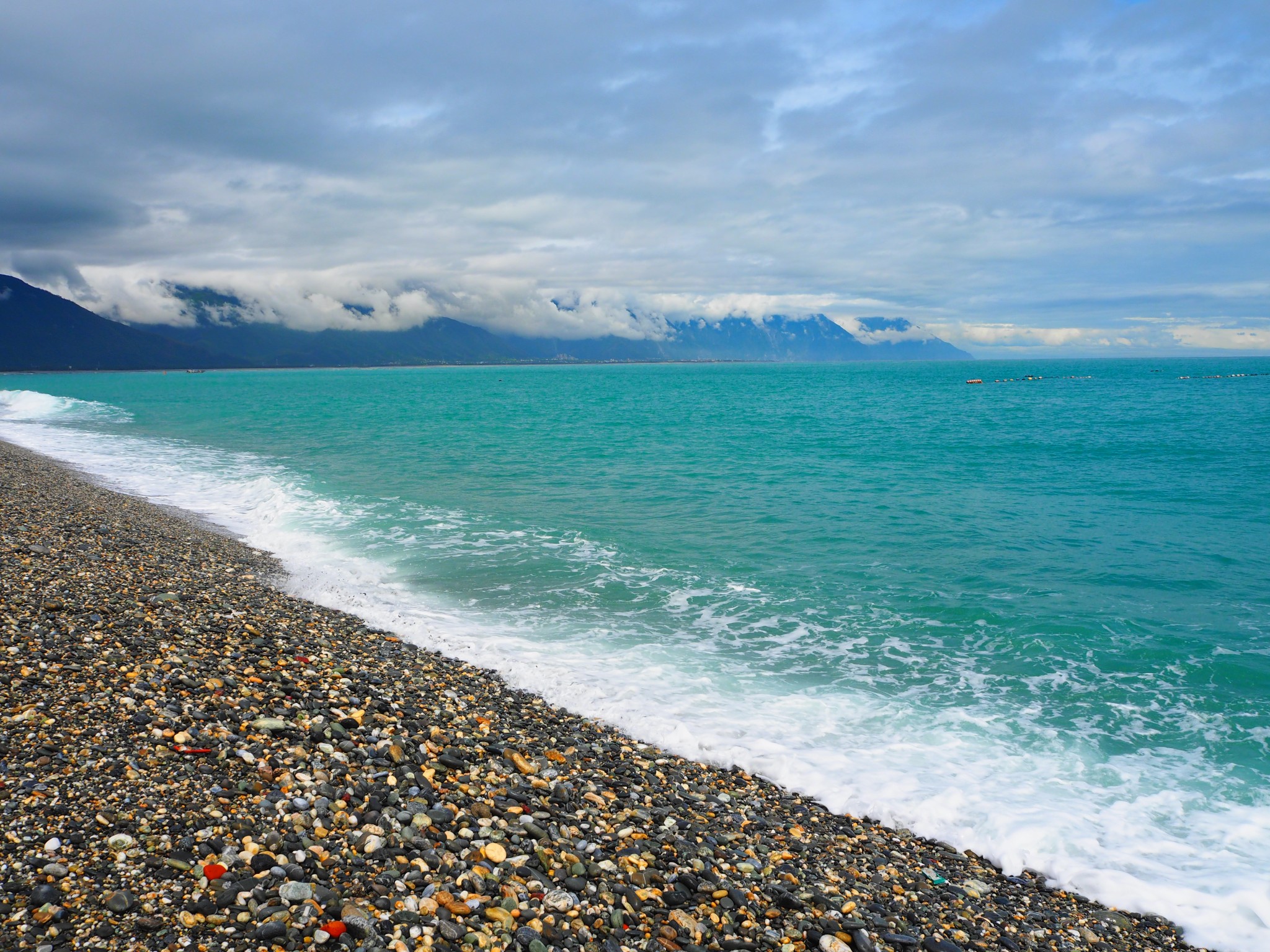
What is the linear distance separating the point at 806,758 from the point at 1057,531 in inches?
773

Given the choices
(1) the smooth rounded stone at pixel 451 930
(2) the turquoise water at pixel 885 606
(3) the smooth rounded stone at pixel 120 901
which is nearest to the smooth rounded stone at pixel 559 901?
(1) the smooth rounded stone at pixel 451 930

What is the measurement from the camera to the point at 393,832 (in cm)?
679

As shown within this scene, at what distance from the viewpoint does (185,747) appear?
24.9 feet

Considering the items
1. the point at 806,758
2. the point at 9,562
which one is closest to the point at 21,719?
the point at 9,562

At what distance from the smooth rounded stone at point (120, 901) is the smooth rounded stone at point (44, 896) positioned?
32cm

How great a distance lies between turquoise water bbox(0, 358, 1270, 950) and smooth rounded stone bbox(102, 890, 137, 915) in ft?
22.3

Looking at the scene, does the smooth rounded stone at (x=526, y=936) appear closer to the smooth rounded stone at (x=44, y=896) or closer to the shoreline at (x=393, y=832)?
the shoreline at (x=393, y=832)

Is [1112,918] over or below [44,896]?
below

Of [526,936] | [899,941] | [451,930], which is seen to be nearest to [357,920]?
[451,930]

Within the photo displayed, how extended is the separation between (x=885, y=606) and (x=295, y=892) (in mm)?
15030

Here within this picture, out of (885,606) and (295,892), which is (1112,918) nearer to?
(295,892)

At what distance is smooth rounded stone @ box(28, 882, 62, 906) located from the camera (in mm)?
5301

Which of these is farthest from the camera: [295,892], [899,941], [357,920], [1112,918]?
[1112,918]

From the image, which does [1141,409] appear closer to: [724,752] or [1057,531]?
[1057,531]
